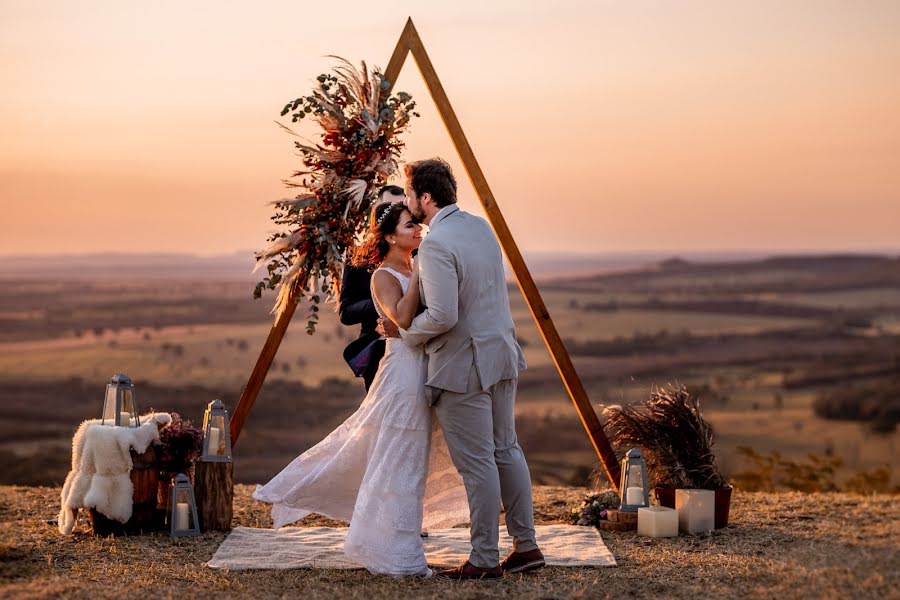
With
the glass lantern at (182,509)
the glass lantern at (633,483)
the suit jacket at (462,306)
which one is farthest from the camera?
the glass lantern at (633,483)

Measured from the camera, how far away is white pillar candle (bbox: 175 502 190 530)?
6.54 metres

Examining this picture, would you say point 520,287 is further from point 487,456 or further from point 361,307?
point 487,456

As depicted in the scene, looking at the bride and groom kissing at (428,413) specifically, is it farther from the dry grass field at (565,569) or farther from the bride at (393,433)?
the dry grass field at (565,569)

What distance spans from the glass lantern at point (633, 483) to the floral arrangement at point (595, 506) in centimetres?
13

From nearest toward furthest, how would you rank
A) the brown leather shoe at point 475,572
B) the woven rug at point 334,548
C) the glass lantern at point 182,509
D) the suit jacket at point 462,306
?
1. the suit jacket at point 462,306
2. the brown leather shoe at point 475,572
3. the woven rug at point 334,548
4. the glass lantern at point 182,509

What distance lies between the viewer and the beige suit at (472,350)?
5.07 m

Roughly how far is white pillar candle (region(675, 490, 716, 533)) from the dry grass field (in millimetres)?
100

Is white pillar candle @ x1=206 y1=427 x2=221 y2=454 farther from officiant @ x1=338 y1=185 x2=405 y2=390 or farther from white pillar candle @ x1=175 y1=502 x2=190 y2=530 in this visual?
officiant @ x1=338 y1=185 x2=405 y2=390

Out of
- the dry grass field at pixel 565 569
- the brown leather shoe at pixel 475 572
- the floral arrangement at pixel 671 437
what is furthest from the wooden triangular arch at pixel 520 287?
the brown leather shoe at pixel 475 572

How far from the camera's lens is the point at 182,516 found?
6555 millimetres

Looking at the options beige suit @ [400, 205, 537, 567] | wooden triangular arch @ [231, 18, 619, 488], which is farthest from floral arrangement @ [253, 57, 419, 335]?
beige suit @ [400, 205, 537, 567]

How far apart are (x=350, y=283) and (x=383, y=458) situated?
1.15m

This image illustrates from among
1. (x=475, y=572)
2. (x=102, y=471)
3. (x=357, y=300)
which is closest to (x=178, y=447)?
(x=102, y=471)

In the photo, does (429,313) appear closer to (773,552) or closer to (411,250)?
(411,250)
